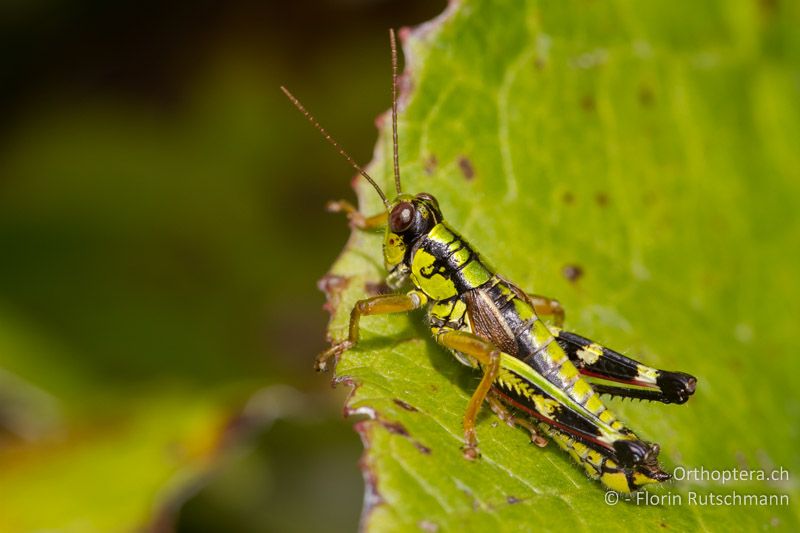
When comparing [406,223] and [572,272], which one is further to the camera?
[572,272]

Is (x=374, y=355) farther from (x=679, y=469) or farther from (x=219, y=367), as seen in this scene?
(x=219, y=367)

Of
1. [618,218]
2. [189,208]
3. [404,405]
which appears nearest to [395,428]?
[404,405]

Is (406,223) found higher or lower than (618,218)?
lower

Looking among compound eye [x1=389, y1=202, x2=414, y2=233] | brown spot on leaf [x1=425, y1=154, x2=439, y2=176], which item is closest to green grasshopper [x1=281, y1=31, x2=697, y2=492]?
compound eye [x1=389, y1=202, x2=414, y2=233]

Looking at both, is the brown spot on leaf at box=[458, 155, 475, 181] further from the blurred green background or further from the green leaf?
the blurred green background

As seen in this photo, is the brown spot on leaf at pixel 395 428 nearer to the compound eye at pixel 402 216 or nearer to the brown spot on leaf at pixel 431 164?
the compound eye at pixel 402 216

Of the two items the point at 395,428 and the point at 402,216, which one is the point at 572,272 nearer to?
the point at 402,216
